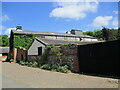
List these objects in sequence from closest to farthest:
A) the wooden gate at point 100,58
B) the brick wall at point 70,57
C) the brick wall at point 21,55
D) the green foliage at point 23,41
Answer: the wooden gate at point 100,58, the brick wall at point 70,57, the brick wall at point 21,55, the green foliage at point 23,41

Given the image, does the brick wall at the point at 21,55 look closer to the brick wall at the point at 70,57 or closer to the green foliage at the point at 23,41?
the green foliage at the point at 23,41

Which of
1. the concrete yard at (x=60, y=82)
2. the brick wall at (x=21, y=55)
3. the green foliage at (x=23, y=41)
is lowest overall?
the concrete yard at (x=60, y=82)

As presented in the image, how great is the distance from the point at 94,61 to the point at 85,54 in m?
1.12

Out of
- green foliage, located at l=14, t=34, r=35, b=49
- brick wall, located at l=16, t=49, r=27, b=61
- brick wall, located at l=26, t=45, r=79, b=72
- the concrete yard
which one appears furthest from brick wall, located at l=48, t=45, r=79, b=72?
green foliage, located at l=14, t=34, r=35, b=49

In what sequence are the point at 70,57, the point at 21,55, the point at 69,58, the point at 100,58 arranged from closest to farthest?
1. the point at 100,58
2. the point at 70,57
3. the point at 69,58
4. the point at 21,55

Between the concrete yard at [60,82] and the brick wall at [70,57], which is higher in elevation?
the brick wall at [70,57]

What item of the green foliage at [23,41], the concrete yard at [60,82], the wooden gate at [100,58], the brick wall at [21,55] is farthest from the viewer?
the green foliage at [23,41]

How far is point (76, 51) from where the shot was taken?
12.2 meters

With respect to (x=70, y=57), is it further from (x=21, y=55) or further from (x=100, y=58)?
(x=21, y=55)

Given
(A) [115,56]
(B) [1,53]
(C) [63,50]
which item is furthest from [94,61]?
(B) [1,53]

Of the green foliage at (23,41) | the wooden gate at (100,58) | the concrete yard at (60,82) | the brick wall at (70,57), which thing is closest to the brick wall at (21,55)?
the green foliage at (23,41)

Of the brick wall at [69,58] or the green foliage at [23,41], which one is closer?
the brick wall at [69,58]

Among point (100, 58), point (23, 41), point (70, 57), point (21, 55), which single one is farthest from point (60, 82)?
point (23, 41)

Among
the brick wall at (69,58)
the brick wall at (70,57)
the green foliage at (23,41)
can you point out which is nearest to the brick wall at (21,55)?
the green foliage at (23,41)
